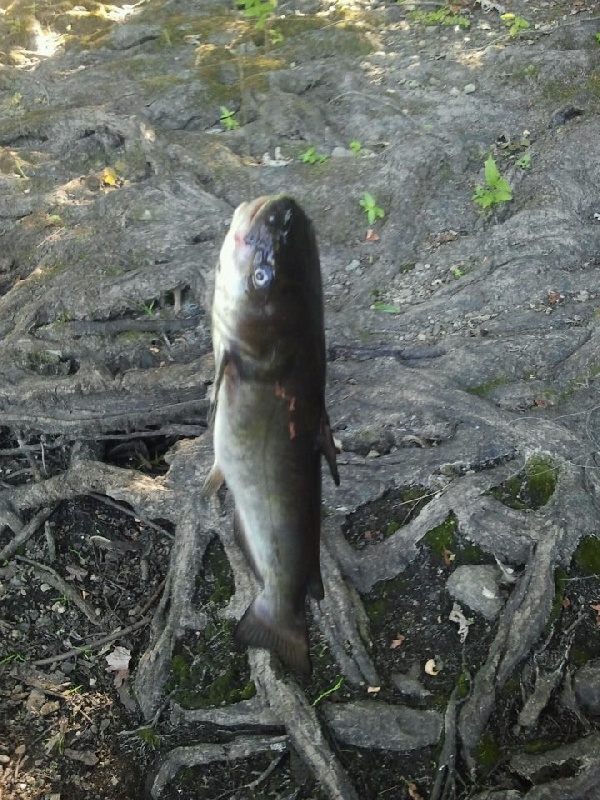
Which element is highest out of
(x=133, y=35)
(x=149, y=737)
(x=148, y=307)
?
(x=133, y=35)

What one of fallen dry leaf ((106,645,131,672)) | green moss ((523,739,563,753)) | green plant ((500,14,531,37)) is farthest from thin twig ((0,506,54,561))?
green plant ((500,14,531,37))

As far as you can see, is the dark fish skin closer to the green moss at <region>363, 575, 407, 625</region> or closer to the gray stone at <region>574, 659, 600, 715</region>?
the green moss at <region>363, 575, 407, 625</region>

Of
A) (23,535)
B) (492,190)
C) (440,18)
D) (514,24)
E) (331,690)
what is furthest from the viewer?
(440,18)

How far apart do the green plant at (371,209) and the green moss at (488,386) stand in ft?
5.63

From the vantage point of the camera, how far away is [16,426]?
443 cm

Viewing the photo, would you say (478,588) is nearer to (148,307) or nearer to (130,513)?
(130,513)

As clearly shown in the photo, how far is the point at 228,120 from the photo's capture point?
6.39m

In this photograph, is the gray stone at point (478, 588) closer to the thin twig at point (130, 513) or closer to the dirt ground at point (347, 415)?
the dirt ground at point (347, 415)

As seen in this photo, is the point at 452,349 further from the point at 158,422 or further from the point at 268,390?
Answer: the point at 268,390

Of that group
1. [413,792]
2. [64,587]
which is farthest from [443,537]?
[64,587]

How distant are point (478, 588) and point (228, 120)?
484 cm

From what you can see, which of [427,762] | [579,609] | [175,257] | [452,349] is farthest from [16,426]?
[579,609]

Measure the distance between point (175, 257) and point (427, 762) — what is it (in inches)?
145

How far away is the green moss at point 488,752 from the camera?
3105mm
